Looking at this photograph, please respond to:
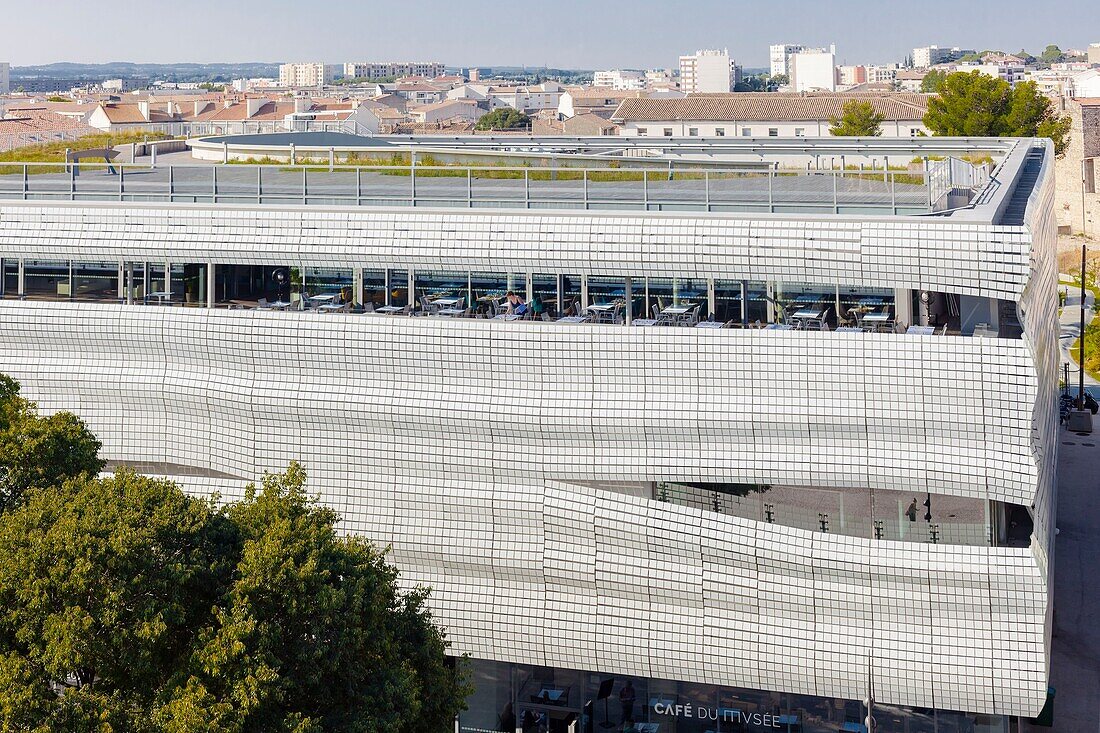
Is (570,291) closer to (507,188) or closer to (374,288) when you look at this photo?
(507,188)

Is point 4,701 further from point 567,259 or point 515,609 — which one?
point 567,259

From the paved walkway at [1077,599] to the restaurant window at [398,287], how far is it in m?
12.5

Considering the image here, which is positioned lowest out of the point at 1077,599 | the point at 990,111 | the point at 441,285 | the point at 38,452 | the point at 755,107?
the point at 1077,599

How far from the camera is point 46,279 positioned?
78.2ft

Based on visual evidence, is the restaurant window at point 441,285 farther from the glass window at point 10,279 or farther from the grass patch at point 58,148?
the grass patch at point 58,148

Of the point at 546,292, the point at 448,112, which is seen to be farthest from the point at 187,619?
the point at 448,112

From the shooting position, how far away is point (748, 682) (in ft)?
64.8

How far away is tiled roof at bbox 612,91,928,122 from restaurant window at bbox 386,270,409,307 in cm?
8142

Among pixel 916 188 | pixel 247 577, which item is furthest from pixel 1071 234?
pixel 247 577

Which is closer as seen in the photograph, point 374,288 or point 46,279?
point 374,288

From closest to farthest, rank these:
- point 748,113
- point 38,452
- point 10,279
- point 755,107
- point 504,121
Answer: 1. point 38,452
2. point 10,279
3. point 755,107
4. point 748,113
5. point 504,121

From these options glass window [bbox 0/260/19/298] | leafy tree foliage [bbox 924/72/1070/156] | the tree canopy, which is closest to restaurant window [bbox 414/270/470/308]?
the tree canopy

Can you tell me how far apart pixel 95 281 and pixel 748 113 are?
89.2m

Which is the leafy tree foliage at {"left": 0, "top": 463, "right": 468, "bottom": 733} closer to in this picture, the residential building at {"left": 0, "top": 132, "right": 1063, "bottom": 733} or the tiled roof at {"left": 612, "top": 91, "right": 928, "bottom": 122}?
the residential building at {"left": 0, "top": 132, "right": 1063, "bottom": 733}
